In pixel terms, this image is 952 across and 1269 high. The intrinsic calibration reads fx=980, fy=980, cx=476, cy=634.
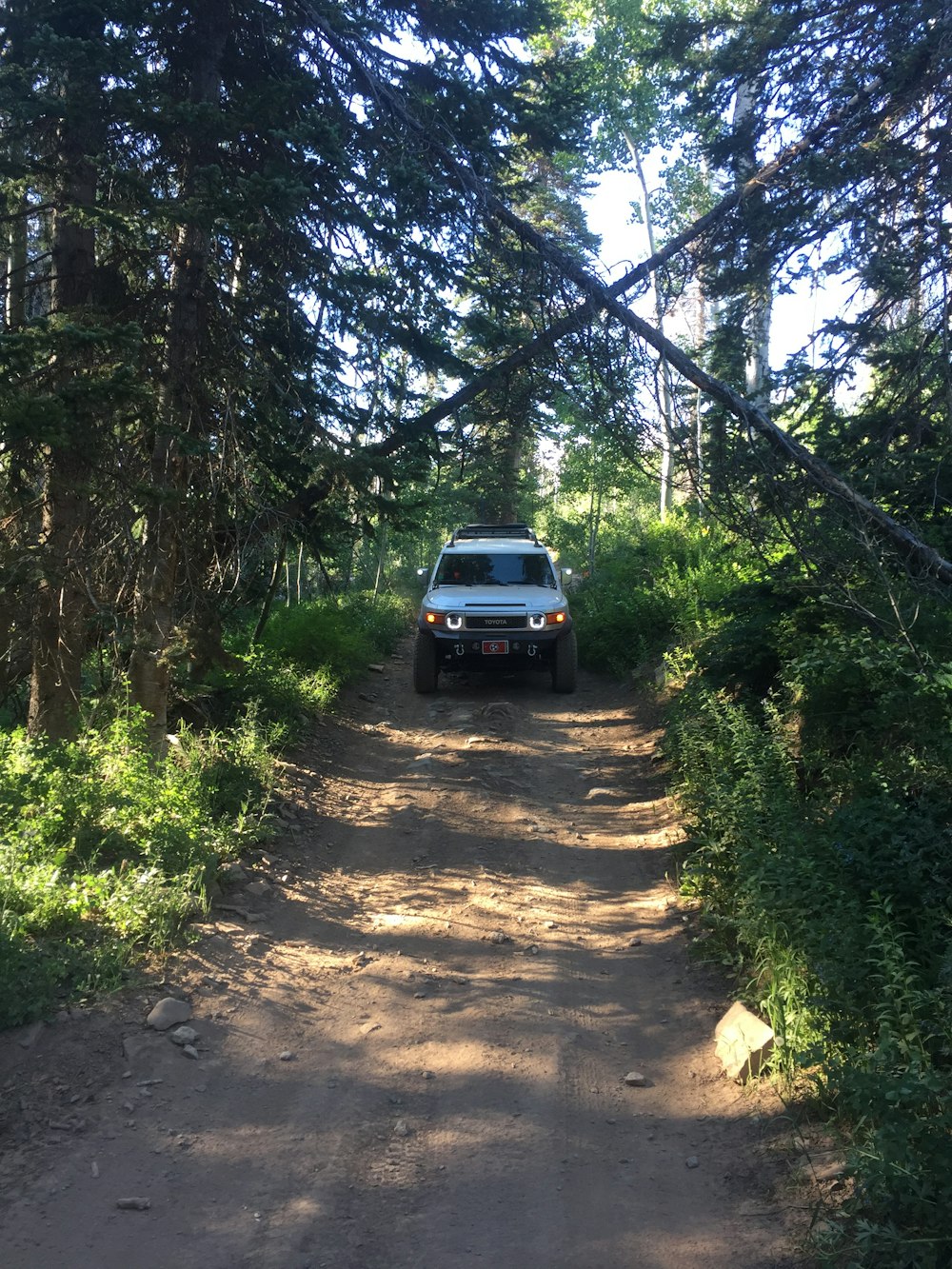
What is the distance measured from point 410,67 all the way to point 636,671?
7.99 m

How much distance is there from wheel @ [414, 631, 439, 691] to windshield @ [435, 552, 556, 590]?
3.67 feet

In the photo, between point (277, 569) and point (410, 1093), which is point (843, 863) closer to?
point (410, 1093)

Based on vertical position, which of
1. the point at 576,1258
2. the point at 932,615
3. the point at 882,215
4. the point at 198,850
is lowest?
the point at 576,1258

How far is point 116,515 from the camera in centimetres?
735

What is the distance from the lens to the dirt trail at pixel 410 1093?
334 centimetres

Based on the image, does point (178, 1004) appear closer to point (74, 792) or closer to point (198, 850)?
point (198, 850)

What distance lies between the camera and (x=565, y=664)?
500 inches

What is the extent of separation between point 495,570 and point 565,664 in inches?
66.9

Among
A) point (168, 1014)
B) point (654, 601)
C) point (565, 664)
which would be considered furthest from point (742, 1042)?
point (654, 601)

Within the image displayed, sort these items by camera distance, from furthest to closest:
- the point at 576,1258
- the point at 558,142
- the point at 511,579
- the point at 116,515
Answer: the point at 511,579 < the point at 558,142 < the point at 116,515 < the point at 576,1258

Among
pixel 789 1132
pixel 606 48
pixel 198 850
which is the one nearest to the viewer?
pixel 789 1132

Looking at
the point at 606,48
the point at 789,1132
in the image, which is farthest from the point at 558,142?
the point at 606,48

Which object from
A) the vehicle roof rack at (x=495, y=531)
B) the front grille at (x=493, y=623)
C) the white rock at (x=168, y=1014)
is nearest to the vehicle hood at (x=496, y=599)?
the front grille at (x=493, y=623)

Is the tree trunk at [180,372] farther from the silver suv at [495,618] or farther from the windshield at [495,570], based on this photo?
the windshield at [495,570]
